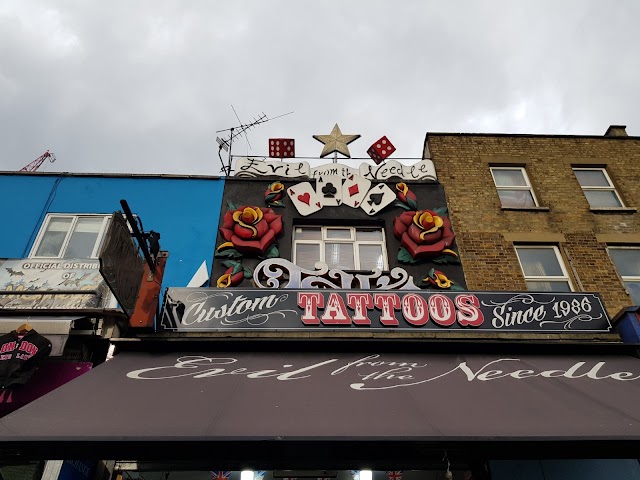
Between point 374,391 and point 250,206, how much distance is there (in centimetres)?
597

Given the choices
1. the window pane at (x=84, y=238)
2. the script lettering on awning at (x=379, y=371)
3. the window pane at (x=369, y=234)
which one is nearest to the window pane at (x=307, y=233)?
the window pane at (x=369, y=234)

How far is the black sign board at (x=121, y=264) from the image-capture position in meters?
6.71

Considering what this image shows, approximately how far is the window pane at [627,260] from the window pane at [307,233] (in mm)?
6972

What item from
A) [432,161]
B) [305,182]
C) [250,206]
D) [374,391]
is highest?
[432,161]

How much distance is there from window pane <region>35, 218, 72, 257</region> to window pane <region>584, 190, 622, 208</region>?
13054mm

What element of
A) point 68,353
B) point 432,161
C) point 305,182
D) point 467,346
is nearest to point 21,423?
point 68,353

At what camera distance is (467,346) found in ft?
25.8

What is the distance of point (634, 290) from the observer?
983cm

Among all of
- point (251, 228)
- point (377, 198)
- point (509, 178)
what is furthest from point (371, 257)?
point (509, 178)

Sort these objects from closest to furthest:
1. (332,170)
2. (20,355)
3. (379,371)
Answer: (20,355)
(379,371)
(332,170)

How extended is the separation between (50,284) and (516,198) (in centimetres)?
1112

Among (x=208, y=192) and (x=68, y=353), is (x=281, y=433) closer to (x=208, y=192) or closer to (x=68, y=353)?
(x=68, y=353)

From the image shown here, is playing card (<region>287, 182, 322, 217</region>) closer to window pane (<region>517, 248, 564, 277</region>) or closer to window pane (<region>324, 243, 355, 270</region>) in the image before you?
window pane (<region>324, 243, 355, 270</region>)

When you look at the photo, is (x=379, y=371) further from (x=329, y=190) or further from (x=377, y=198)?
(x=329, y=190)
